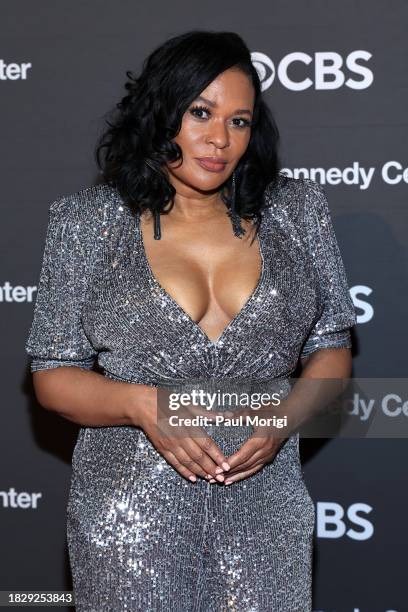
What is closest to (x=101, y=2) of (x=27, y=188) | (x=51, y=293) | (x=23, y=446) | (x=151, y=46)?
(x=151, y=46)

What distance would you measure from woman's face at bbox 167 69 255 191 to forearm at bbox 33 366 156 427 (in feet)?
1.41

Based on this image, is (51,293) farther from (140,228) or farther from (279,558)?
(279,558)

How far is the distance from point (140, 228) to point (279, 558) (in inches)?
27.9

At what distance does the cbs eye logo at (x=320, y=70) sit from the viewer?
2508 mm

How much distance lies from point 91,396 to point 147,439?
0.46ft

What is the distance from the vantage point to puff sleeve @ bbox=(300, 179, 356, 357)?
76.8 inches

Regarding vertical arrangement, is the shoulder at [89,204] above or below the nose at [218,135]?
below

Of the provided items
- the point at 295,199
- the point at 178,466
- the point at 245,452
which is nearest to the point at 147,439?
the point at 178,466

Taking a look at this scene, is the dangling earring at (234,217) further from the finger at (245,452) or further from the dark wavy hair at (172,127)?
the finger at (245,452)

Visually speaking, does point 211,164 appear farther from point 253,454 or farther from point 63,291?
point 253,454

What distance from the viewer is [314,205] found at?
1.97 meters

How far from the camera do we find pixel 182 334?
1.80 metres

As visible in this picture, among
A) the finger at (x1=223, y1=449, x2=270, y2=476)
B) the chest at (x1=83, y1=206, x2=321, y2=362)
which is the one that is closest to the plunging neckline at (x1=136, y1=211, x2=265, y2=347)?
the chest at (x1=83, y1=206, x2=321, y2=362)

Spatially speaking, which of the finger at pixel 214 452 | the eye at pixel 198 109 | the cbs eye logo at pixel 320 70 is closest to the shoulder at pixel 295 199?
the eye at pixel 198 109
